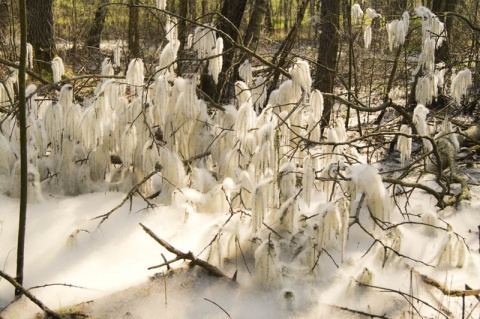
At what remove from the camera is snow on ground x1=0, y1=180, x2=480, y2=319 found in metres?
1.78

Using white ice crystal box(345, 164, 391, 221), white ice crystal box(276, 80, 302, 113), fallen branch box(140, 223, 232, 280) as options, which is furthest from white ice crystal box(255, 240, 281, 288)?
white ice crystal box(276, 80, 302, 113)

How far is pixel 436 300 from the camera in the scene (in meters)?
1.84

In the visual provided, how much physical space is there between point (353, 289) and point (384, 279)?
0.17 meters

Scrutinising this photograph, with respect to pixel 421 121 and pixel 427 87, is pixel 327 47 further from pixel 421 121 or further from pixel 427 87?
pixel 421 121

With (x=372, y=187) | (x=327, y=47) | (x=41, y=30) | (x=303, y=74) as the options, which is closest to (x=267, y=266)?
(x=372, y=187)

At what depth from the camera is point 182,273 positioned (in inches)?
76.2

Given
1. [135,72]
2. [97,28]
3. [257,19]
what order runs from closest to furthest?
[135,72]
[257,19]
[97,28]

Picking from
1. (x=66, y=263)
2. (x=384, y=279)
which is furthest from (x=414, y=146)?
(x=66, y=263)

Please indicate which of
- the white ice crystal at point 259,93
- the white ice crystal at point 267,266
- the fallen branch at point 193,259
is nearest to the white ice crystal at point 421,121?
the white ice crystal at point 259,93

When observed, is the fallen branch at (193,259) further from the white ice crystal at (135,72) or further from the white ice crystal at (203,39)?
the white ice crystal at (203,39)

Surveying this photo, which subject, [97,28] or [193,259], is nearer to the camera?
[193,259]

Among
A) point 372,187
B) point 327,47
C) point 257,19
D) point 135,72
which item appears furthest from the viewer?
point 327,47

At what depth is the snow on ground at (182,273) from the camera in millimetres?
1776

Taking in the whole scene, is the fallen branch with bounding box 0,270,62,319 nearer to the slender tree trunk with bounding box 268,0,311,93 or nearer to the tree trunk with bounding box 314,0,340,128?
the slender tree trunk with bounding box 268,0,311,93
